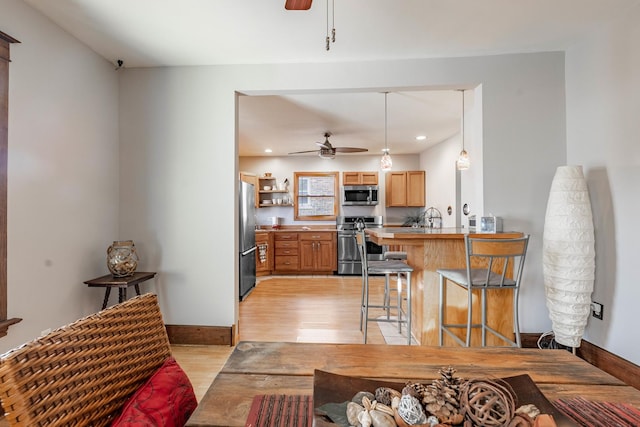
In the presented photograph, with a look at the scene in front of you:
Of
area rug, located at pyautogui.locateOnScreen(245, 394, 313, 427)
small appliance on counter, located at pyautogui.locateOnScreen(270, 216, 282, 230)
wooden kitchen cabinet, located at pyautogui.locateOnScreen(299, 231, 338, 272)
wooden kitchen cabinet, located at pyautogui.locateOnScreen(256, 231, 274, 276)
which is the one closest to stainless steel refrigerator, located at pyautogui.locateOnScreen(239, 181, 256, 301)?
wooden kitchen cabinet, located at pyautogui.locateOnScreen(256, 231, 274, 276)

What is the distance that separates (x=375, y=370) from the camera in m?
0.94

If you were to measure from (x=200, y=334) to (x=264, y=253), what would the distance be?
3038 millimetres

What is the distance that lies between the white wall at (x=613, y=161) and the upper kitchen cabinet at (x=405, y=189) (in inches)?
153

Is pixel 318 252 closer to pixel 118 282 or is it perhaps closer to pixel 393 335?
pixel 393 335

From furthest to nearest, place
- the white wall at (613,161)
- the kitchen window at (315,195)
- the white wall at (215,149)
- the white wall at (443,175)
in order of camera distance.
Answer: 1. the kitchen window at (315,195)
2. the white wall at (443,175)
3. the white wall at (215,149)
4. the white wall at (613,161)

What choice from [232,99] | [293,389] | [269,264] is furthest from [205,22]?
[269,264]

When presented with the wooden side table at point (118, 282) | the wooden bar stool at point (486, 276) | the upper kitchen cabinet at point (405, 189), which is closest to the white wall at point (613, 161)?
the wooden bar stool at point (486, 276)

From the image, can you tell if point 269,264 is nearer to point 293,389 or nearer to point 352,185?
point 352,185

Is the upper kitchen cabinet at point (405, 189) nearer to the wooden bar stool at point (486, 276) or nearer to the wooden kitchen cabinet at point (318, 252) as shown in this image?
the wooden kitchen cabinet at point (318, 252)

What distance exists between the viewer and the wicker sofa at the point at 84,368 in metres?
0.56

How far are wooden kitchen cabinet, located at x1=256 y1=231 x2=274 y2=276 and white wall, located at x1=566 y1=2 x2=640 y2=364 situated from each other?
4669 millimetres

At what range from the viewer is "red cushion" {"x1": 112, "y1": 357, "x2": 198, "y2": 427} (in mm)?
716

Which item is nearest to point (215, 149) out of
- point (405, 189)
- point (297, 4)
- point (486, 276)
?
point (297, 4)

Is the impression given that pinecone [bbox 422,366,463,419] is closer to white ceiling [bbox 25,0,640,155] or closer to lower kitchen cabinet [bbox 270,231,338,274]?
white ceiling [bbox 25,0,640,155]
